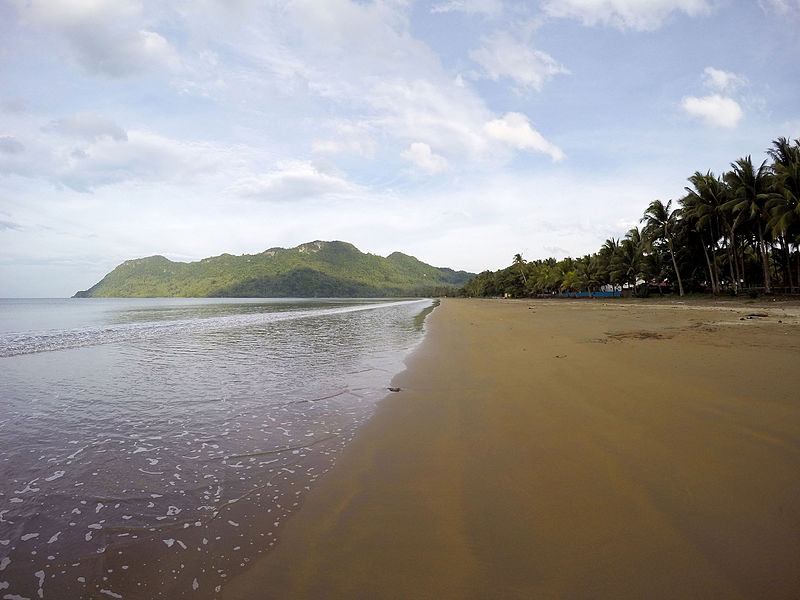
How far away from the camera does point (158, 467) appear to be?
13.2 ft

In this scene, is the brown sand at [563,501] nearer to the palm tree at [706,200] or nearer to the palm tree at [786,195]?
the palm tree at [786,195]

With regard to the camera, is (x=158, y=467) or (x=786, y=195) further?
(x=786, y=195)

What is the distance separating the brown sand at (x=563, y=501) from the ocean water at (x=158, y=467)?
0.41 m

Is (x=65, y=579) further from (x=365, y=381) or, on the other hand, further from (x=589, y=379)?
(x=589, y=379)

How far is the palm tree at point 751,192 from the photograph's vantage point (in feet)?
102

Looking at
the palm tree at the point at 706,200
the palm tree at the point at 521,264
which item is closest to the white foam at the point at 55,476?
the palm tree at the point at 706,200

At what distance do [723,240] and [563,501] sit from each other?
174ft

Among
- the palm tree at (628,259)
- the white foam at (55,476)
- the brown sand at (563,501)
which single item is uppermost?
the palm tree at (628,259)

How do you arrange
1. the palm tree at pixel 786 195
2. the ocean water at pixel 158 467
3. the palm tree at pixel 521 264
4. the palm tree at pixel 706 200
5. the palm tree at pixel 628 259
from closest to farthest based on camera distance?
the ocean water at pixel 158 467, the palm tree at pixel 786 195, the palm tree at pixel 706 200, the palm tree at pixel 628 259, the palm tree at pixel 521 264

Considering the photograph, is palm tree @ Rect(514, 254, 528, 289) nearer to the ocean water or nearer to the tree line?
the tree line

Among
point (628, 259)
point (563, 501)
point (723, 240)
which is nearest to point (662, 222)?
point (723, 240)

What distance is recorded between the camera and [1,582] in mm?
2367

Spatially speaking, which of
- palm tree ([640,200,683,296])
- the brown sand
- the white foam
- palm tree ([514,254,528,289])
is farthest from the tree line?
the white foam

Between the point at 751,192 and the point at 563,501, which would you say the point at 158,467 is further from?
the point at 751,192
